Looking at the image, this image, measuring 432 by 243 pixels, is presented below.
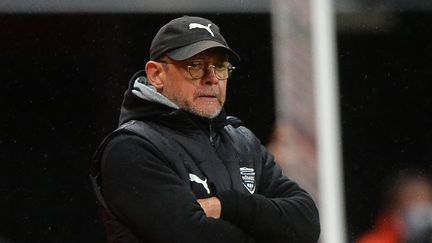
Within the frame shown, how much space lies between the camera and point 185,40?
391 centimetres

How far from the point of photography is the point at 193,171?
12.6ft

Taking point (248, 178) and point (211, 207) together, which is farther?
point (248, 178)

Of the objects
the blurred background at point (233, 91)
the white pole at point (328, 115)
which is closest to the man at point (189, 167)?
the blurred background at point (233, 91)

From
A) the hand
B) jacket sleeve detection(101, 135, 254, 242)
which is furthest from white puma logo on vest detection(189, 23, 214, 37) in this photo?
the hand

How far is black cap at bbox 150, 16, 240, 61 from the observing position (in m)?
3.90

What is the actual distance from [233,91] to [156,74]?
1.96 meters


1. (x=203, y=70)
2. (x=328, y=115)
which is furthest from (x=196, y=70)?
(x=328, y=115)

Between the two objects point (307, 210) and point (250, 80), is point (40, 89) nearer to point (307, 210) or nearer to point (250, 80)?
point (250, 80)

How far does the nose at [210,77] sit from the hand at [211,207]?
0.40 metres

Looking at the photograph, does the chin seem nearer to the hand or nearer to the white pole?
the hand

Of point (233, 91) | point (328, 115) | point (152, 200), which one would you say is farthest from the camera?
point (328, 115)

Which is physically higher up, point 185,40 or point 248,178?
point 185,40

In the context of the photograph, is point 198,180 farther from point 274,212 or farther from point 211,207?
point 274,212

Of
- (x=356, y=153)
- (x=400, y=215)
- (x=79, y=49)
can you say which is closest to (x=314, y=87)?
(x=356, y=153)
